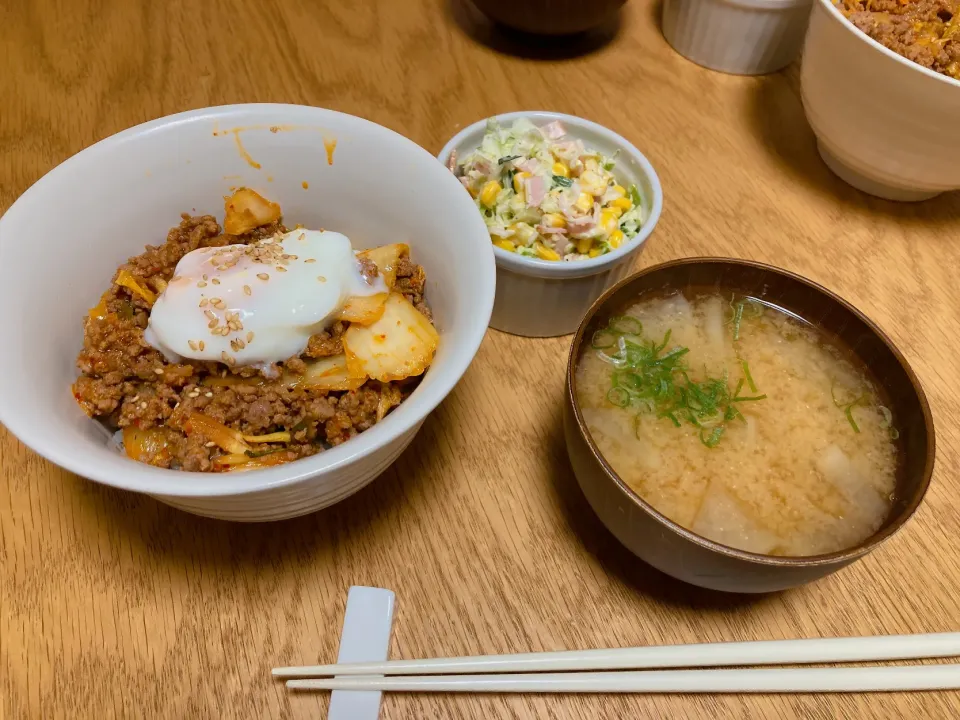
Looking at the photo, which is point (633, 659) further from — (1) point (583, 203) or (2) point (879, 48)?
(2) point (879, 48)

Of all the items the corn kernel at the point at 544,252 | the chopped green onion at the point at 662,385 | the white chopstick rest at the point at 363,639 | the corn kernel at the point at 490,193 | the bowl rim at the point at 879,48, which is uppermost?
the bowl rim at the point at 879,48

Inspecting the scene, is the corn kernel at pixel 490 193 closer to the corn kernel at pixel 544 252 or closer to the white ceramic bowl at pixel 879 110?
the corn kernel at pixel 544 252

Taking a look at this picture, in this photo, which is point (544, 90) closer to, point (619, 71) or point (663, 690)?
point (619, 71)

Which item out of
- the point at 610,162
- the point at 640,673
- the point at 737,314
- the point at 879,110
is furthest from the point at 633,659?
the point at 879,110

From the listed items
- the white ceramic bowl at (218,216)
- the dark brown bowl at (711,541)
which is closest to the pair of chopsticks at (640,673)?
the dark brown bowl at (711,541)

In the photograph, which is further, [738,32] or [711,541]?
[738,32]
